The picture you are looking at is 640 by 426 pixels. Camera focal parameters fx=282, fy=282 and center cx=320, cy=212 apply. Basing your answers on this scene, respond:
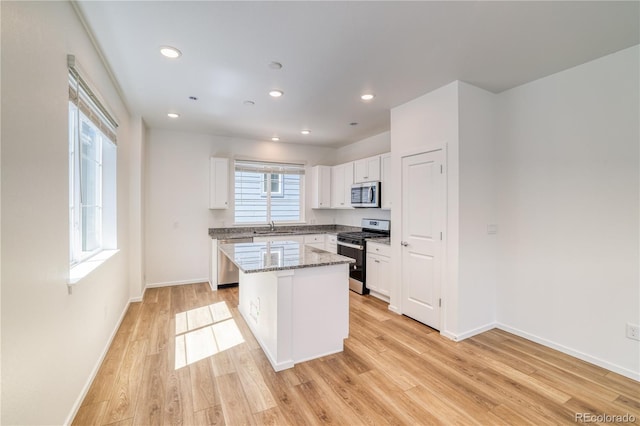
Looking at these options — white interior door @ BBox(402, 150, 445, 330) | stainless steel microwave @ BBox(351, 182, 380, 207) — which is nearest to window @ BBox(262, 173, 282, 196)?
stainless steel microwave @ BBox(351, 182, 380, 207)

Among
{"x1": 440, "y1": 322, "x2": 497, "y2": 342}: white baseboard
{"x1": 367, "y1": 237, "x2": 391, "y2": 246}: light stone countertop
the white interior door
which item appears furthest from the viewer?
{"x1": 367, "y1": 237, "x2": 391, "y2": 246}: light stone countertop

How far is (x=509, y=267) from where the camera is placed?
316cm

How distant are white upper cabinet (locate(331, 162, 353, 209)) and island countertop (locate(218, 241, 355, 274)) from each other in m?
2.30

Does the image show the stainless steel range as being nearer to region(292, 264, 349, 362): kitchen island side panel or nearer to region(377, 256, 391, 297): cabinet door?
region(377, 256, 391, 297): cabinet door

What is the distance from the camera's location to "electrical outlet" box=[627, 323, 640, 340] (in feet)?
7.49

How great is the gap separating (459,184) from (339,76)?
1641 mm

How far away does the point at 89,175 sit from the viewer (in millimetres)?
2699

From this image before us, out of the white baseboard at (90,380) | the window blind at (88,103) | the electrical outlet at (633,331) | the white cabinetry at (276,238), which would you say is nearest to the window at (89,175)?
the window blind at (88,103)

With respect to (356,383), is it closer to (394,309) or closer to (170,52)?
(394,309)

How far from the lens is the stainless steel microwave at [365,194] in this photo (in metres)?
4.46

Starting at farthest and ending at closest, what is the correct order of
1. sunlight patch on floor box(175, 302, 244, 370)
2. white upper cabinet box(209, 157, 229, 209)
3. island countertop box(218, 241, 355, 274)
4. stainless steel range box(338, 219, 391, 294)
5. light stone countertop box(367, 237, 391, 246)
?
white upper cabinet box(209, 157, 229, 209), stainless steel range box(338, 219, 391, 294), light stone countertop box(367, 237, 391, 246), sunlight patch on floor box(175, 302, 244, 370), island countertop box(218, 241, 355, 274)

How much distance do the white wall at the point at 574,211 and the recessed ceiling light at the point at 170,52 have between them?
3355 millimetres

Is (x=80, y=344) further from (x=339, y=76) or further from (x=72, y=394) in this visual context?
(x=339, y=76)

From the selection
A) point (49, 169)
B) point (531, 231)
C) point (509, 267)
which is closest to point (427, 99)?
point (531, 231)
